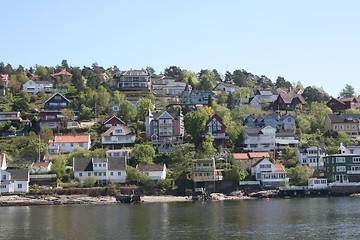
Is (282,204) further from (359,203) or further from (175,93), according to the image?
(175,93)

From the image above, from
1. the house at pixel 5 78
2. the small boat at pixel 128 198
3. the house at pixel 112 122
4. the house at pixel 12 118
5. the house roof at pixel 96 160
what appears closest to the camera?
the small boat at pixel 128 198

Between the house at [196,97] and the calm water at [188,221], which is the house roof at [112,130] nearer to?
the calm water at [188,221]

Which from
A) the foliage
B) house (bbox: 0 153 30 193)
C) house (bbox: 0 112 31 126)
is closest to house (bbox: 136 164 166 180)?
house (bbox: 0 153 30 193)

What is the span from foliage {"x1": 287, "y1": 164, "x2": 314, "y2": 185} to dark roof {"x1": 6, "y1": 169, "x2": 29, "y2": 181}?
37193mm

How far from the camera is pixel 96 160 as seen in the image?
7769 centimetres

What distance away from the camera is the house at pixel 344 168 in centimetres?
7750

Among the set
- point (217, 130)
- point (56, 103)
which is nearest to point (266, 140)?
point (217, 130)

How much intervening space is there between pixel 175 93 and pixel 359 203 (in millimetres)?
69609

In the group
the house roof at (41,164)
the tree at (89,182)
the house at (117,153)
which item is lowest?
the tree at (89,182)

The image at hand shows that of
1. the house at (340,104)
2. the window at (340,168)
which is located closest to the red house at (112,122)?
the window at (340,168)

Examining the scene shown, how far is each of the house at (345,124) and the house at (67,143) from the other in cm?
4307

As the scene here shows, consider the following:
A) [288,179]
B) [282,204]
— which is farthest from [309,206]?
[288,179]

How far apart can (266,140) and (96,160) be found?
29.4m

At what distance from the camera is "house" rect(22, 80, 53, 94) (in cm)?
12250
